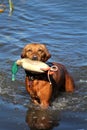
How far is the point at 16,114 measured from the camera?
7688 mm

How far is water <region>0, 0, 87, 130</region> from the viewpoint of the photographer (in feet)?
26.1

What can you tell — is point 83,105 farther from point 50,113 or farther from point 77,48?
point 77,48

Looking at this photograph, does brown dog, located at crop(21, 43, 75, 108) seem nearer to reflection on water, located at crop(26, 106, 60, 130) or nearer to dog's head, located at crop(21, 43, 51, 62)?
dog's head, located at crop(21, 43, 51, 62)

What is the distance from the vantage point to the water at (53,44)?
7948 millimetres

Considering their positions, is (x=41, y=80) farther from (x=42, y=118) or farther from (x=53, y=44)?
(x=53, y=44)

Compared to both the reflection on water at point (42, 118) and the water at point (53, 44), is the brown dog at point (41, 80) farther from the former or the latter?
the water at point (53, 44)

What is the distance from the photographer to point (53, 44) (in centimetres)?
1182

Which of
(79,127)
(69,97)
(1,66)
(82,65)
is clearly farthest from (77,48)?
(79,127)

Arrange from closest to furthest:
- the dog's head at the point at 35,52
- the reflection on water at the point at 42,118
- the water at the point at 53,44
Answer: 1. the reflection on water at the point at 42,118
2. the dog's head at the point at 35,52
3. the water at the point at 53,44

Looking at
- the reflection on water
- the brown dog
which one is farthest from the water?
the brown dog

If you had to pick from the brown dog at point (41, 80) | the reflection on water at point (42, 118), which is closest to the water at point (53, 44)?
the reflection on water at point (42, 118)

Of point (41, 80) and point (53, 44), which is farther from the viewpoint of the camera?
point (53, 44)

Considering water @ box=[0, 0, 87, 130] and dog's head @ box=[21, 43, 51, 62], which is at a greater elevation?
dog's head @ box=[21, 43, 51, 62]

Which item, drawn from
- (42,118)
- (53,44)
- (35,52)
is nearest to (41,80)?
(35,52)
